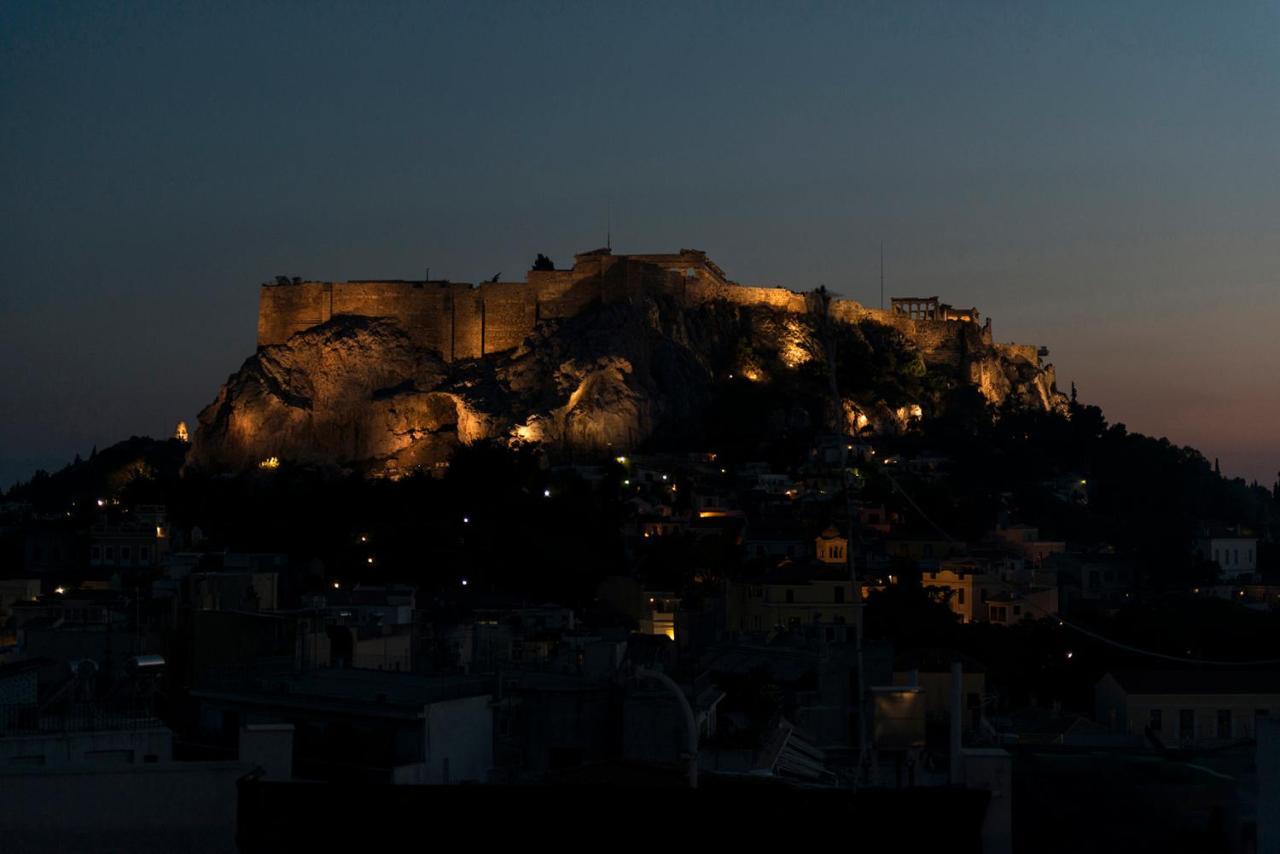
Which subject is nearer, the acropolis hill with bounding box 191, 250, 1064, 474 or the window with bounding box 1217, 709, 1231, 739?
the window with bounding box 1217, 709, 1231, 739

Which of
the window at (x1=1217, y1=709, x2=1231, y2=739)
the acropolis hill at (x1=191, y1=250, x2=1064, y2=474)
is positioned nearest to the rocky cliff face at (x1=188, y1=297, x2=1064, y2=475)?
the acropolis hill at (x1=191, y1=250, x2=1064, y2=474)

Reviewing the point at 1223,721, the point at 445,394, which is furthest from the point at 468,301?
the point at 1223,721

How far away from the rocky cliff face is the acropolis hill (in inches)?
2.9

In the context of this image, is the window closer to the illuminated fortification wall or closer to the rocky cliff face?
the rocky cliff face

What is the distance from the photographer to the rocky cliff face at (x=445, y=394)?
70.9m

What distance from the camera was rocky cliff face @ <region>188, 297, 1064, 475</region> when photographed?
70875 millimetres

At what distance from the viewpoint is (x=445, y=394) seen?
238 ft

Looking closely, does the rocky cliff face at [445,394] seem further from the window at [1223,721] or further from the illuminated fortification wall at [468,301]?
the window at [1223,721]

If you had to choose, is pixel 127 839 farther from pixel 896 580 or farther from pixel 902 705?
pixel 896 580

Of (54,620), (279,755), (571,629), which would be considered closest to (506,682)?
(279,755)

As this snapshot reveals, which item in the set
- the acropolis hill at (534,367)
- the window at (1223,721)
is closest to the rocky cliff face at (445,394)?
the acropolis hill at (534,367)

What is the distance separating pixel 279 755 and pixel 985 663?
97.7 feet

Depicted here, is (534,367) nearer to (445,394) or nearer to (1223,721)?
(445,394)

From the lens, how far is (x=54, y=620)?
27656 mm
